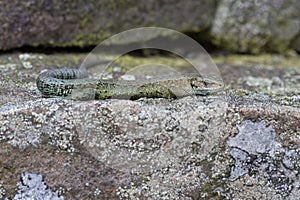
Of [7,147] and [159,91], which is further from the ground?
[159,91]

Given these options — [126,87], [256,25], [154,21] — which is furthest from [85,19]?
[256,25]

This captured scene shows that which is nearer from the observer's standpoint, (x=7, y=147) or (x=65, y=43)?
(x=7, y=147)

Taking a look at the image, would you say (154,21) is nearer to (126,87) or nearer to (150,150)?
(126,87)

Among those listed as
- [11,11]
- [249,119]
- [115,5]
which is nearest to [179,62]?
[115,5]

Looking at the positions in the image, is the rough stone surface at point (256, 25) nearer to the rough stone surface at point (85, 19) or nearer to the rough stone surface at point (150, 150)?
the rough stone surface at point (85, 19)

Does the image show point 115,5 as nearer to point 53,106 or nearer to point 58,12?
point 58,12

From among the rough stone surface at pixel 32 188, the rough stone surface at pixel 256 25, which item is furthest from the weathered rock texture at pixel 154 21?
A: the rough stone surface at pixel 32 188
